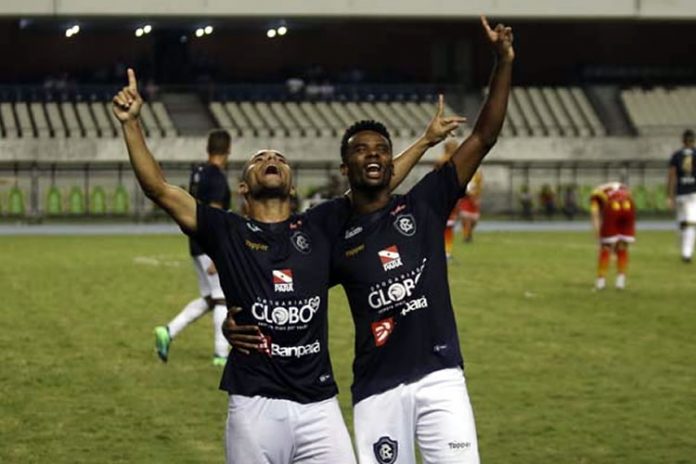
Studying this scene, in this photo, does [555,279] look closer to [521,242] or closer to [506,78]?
[521,242]

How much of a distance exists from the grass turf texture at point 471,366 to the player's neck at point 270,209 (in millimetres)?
3675

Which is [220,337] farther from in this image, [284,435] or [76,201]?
[76,201]

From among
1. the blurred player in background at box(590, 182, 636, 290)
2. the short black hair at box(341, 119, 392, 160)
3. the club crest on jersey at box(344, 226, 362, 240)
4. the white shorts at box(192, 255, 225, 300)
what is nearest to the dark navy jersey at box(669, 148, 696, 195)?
the blurred player in background at box(590, 182, 636, 290)

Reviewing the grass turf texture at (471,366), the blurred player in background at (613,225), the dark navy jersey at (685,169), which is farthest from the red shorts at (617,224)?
the dark navy jersey at (685,169)

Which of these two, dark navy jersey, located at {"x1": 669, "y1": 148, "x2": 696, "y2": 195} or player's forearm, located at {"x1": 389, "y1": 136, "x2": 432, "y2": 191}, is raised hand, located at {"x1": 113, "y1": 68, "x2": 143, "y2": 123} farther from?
dark navy jersey, located at {"x1": 669, "y1": 148, "x2": 696, "y2": 195}

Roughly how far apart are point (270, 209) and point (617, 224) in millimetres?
15062

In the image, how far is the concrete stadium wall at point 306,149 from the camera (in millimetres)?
49219

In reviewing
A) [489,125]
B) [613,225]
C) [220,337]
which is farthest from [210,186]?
[613,225]

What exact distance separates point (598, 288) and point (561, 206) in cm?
2550

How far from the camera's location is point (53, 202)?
1722 inches

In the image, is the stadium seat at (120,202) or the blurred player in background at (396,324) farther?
the stadium seat at (120,202)

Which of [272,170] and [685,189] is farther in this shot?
[685,189]

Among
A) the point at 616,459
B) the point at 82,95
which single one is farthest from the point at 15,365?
the point at 82,95

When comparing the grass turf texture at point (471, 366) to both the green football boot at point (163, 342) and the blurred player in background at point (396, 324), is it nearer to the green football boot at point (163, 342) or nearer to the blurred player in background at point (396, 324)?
the green football boot at point (163, 342)
